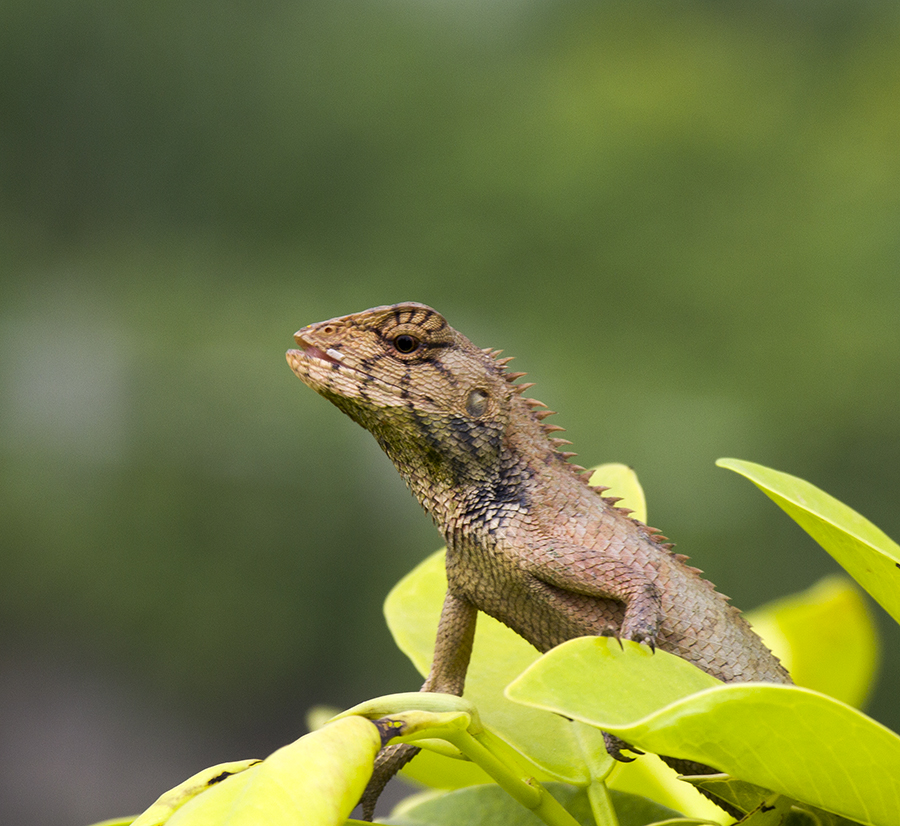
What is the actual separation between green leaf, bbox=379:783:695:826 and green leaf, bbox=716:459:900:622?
0.70ft

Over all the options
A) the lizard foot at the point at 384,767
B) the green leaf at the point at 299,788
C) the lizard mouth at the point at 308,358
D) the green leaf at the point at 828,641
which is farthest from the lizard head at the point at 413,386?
the green leaf at the point at 828,641

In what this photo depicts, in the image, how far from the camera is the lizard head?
2.34ft

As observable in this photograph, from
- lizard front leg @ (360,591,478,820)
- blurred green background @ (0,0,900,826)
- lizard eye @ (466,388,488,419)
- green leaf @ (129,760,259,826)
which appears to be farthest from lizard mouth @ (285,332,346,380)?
blurred green background @ (0,0,900,826)

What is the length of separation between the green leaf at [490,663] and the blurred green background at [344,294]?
2872 millimetres

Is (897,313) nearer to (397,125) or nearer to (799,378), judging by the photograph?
(799,378)

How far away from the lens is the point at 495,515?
698 millimetres

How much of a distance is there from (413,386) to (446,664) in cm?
22

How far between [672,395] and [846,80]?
187 centimetres

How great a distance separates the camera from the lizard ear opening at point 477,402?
73cm

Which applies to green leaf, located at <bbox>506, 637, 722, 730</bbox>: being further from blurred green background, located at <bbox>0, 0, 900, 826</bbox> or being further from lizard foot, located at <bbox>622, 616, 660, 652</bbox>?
blurred green background, located at <bbox>0, 0, 900, 826</bbox>

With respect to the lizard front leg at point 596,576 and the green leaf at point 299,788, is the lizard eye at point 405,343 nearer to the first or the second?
the lizard front leg at point 596,576

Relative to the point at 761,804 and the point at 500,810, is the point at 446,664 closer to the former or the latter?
the point at 500,810

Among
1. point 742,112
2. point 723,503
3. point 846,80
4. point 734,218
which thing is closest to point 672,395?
point 723,503

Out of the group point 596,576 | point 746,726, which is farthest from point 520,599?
point 746,726
